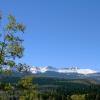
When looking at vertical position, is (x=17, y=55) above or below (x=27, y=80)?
above

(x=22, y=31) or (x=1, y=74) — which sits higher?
(x=22, y=31)

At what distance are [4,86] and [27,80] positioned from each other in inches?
68.9

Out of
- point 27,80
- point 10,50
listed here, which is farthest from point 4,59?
point 27,80

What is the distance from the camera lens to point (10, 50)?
1061 inches

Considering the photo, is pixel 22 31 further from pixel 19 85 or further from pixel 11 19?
pixel 19 85

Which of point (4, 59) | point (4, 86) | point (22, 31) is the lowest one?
point (4, 86)

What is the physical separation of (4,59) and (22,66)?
1456mm

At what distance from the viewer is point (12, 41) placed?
2712 centimetres

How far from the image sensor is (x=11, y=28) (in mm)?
27281

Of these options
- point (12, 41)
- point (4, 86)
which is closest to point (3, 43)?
point (12, 41)

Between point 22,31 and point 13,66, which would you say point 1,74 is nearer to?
point 13,66

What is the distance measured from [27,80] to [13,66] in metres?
1.83

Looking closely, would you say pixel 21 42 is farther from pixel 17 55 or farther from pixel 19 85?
pixel 19 85

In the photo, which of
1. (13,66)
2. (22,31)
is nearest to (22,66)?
(13,66)
